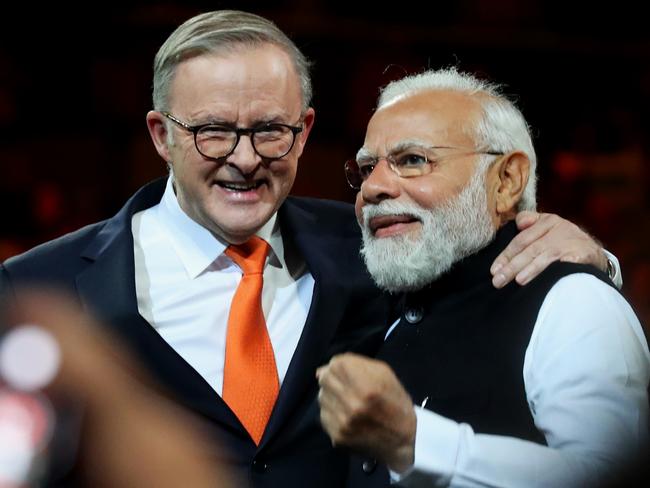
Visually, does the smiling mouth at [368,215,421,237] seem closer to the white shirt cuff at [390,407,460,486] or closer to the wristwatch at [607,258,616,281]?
the wristwatch at [607,258,616,281]

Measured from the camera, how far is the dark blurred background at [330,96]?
20.6 feet

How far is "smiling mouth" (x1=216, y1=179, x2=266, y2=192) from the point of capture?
2.27 metres

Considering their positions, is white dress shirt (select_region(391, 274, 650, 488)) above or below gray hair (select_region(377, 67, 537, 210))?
below

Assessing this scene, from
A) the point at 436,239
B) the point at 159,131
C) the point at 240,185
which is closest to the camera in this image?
the point at 436,239

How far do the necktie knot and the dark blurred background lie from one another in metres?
3.82

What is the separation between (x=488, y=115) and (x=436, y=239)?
318 mm

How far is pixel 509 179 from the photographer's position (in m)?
2.24

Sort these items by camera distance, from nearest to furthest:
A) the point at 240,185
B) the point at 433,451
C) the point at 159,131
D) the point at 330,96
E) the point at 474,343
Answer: the point at 433,451 → the point at 474,343 → the point at 240,185 → the point at 159,131 → the point at 330,96

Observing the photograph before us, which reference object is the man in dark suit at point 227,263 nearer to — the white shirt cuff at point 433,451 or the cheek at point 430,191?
the cheek at point 430,191

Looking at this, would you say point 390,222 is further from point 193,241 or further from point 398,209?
point 193,241

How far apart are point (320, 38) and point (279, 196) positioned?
4.83m

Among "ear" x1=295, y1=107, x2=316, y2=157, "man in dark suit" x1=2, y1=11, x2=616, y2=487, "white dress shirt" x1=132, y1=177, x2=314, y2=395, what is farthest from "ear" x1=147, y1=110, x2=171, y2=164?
"ear" x1=295, y1=107, x2=316, y2=157

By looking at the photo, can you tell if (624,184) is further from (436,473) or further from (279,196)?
(436,473)

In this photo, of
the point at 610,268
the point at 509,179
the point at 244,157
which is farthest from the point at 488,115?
the point at 244,157
